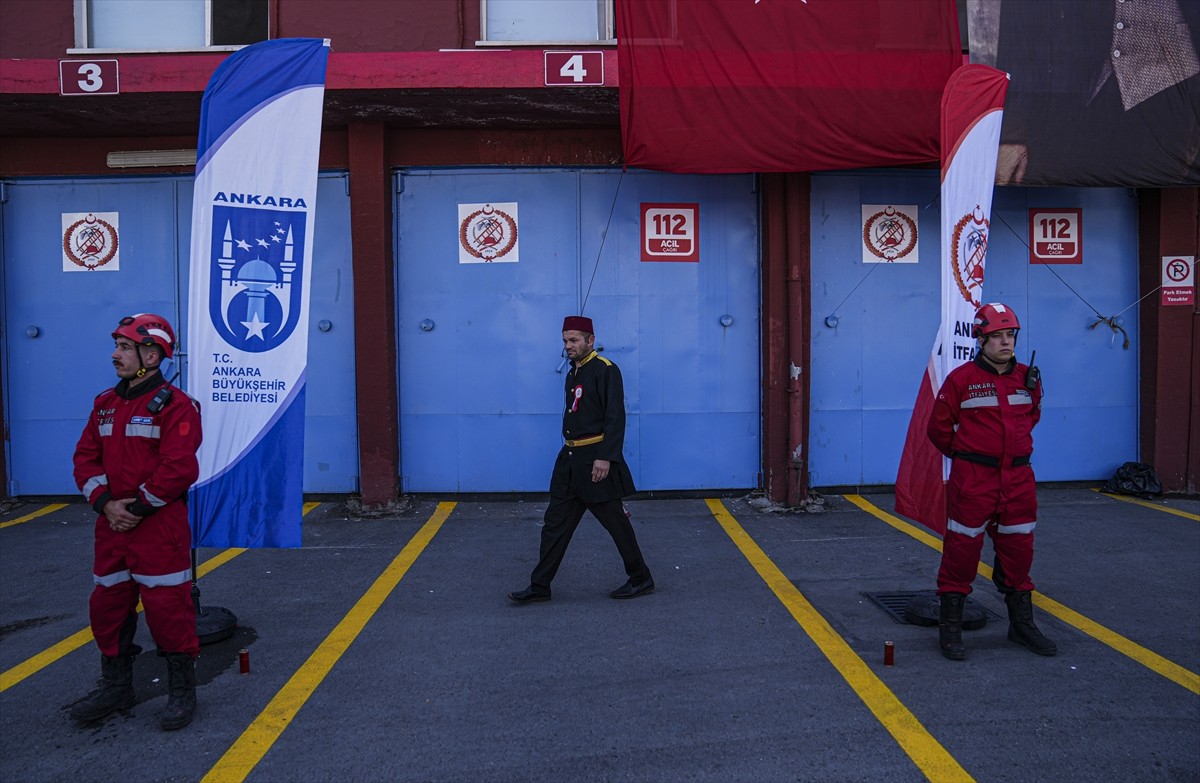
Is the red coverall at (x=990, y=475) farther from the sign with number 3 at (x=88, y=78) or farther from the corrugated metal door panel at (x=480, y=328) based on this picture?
the sign with number 3 at (x=88, y=78)

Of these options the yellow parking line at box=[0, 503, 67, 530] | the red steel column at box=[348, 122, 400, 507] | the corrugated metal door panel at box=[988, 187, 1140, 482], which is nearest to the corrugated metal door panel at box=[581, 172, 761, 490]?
the red steel column at box=[348, 122, 400, 507]

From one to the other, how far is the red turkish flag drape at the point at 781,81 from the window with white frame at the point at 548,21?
101cm

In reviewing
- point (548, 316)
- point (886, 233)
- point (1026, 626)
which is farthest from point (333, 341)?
point (1026, 626)

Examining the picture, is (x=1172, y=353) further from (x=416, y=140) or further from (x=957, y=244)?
(x=416, y=140)

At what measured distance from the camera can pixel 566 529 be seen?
545 cm

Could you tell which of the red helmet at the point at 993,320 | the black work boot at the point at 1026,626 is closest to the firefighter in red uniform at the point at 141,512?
the red helmet at the point at 993,320

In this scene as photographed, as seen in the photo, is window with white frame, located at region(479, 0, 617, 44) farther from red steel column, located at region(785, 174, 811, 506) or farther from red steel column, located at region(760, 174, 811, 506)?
red steel column, located at region(785, 174, 811, 506)

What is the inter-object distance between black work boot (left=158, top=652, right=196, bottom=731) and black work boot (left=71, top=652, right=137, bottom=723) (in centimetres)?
23

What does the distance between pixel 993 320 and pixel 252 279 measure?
4202mm

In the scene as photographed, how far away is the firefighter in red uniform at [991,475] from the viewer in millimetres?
4398

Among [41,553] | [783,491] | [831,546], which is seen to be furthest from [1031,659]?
[41,553]

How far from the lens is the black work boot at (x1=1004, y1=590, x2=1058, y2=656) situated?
4480 mm

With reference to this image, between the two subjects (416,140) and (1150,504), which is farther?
(416,140)

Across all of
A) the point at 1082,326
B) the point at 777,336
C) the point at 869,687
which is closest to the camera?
the point at 869,687
